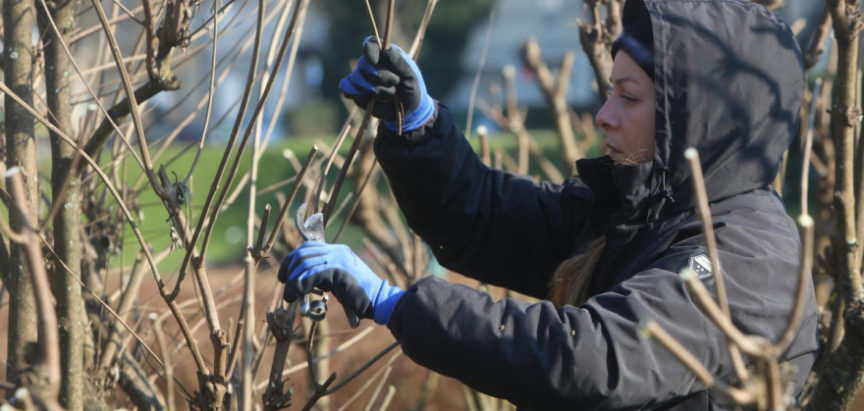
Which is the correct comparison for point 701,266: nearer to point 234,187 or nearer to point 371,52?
point 371,52

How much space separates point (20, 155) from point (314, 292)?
2.43 feet

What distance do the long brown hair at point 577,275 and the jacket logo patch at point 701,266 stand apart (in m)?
0.35

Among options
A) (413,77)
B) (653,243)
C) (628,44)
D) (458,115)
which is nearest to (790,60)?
(628,44)

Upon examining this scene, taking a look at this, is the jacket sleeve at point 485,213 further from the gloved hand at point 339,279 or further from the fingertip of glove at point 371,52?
the gloved hand at point 339,279

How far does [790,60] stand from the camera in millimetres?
1916

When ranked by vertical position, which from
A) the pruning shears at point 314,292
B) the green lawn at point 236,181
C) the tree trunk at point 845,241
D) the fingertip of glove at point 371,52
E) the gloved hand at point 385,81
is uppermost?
the fingertip of glove at point 371,52

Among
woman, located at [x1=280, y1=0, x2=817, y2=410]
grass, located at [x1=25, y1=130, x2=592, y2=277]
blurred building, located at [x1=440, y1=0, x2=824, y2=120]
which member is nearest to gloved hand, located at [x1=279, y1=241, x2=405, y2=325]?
woman, located at [x1=280, y1=0, x2=817, y2=410]

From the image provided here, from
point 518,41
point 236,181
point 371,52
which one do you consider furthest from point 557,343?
point 518,41

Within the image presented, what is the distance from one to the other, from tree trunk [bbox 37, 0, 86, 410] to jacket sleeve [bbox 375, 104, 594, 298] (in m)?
0.65

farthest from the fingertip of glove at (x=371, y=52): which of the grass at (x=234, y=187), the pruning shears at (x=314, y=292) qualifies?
the grass at (x=234, y=187)

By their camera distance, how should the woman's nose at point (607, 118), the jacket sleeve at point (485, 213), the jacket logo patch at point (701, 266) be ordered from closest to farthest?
the jacket logo patch at point (701, 266) < the woman's nose at point (607, 118) < the jacket sleeve at point (485, 213)

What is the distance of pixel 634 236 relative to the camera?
1930mm

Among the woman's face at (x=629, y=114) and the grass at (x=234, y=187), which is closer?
the woman's face at (x=629, y=114)

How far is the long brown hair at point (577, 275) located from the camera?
1.98 meters
